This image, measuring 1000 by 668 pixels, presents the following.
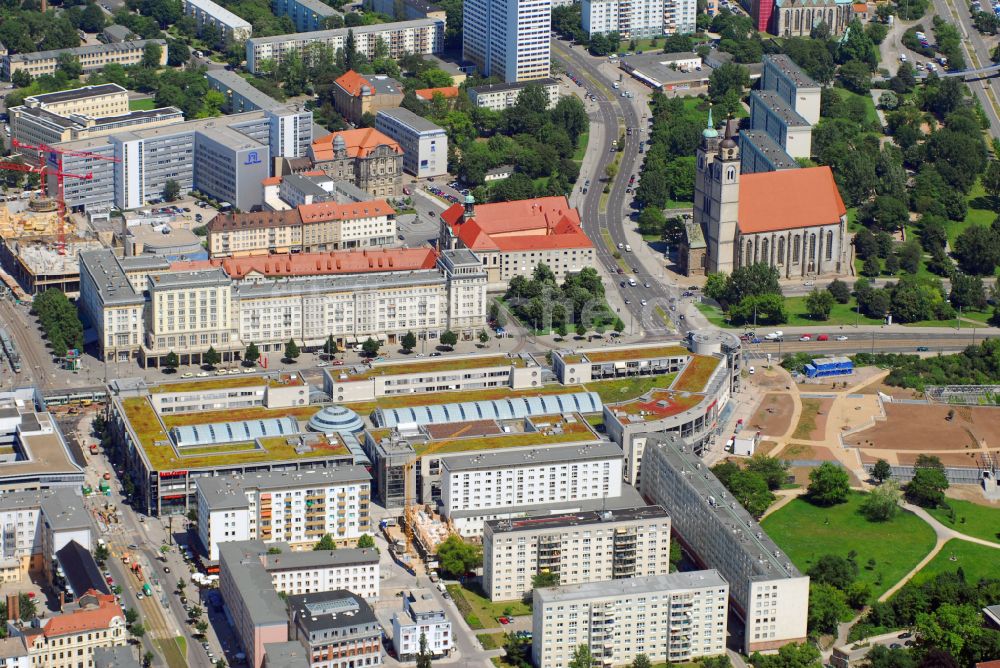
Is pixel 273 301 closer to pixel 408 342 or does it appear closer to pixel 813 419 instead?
pixel 408 342

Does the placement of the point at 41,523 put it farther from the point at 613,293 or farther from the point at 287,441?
the point at 613,293

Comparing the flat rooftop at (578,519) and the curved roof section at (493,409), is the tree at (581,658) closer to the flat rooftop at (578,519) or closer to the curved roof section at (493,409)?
the flat rooftop at (578,519)

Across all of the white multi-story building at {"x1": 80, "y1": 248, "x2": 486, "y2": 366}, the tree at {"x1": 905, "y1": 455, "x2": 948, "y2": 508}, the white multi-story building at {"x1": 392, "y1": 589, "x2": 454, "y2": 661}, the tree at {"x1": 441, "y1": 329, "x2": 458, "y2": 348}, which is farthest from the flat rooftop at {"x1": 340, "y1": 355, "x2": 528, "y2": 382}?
the white multi-story building at {"x1": 392, "y1": 589, "x2": 454, "y2": 661}

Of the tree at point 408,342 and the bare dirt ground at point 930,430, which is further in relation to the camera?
the tree at point 408,342

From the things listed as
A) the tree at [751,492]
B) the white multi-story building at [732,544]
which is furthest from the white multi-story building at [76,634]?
the tree at [751,492]

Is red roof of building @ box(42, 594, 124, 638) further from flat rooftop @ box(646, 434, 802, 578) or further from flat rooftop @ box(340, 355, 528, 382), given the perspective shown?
flat rooftop @ box(646, 434, 802, 578)

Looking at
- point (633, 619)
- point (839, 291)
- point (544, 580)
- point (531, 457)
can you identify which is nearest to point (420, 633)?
point (544, 580)
